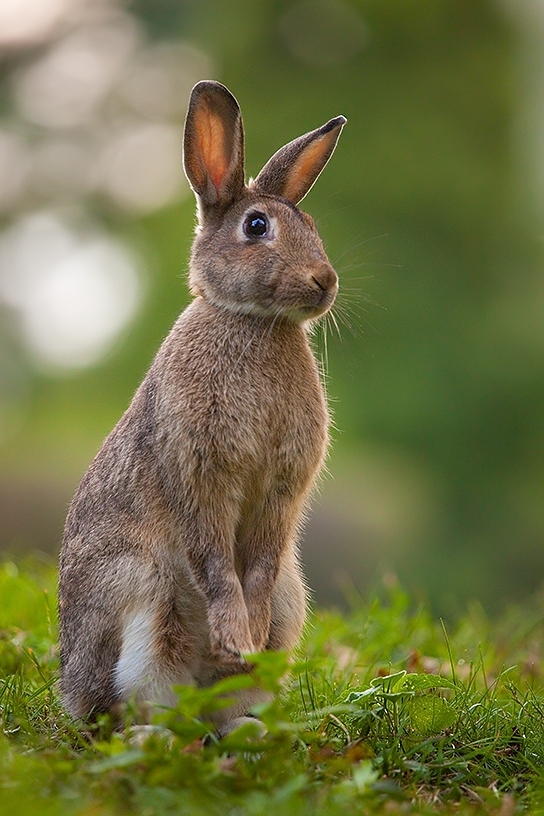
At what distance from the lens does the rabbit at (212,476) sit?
408 centimetres

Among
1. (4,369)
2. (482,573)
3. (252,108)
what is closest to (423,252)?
(252,108)

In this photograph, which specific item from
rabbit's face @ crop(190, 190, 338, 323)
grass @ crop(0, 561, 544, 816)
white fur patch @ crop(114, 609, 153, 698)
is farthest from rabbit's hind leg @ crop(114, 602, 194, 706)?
rabbit's face @ crop(190, 190, 338, 323)

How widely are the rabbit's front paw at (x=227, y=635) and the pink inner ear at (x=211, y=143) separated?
5.76 feet

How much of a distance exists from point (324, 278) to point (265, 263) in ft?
0.79

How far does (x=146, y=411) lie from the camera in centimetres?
434

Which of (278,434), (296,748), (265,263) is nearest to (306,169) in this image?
(265,263)

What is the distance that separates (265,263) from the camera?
4.21 meters

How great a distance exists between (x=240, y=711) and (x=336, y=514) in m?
7.56

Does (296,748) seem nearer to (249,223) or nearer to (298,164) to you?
(249,223)

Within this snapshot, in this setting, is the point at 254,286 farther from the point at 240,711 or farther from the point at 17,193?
the point at 17,193

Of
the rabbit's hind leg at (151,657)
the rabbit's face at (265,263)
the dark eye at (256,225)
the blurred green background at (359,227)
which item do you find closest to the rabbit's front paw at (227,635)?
the rabbit's hind leg at (151,657)

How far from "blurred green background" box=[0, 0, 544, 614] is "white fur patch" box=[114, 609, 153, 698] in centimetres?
700

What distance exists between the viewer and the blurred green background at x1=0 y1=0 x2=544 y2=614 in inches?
473

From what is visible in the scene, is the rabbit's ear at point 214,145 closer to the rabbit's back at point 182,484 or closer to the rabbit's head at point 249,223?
the rabbit's head at point 249,223
